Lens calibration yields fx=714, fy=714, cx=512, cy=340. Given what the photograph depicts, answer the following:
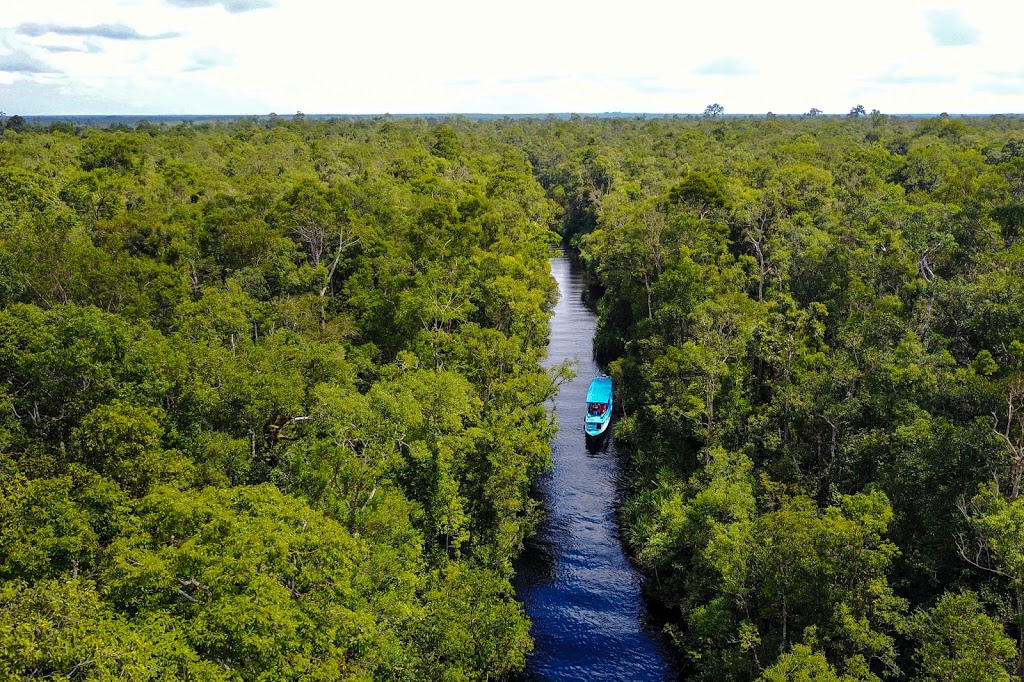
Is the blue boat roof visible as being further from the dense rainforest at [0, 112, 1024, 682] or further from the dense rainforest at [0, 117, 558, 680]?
the dense rainforest at [0, 117, 558, 680]

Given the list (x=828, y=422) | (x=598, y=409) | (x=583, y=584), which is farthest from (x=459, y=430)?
(x=598, y=409)

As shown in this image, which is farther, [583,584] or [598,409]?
[598,409]

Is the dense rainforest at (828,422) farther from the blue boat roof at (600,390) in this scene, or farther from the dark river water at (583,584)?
the blue boat roof at (600,390)

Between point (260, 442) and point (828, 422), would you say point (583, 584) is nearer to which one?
point (828, 422)

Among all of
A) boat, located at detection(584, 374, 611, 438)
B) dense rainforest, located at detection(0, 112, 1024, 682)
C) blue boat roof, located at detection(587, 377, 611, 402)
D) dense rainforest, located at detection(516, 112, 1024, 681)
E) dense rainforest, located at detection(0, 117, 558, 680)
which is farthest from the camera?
blue boat roof, located at detection(587, 377, 611, 402)

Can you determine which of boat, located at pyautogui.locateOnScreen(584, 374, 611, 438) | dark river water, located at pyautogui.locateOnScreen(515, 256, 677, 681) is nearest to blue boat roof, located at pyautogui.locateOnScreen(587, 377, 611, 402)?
boat, located at pyautogui.locateOnScreen(584, 374, 611, 438)

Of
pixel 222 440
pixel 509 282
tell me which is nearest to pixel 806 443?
pixel 509 282
